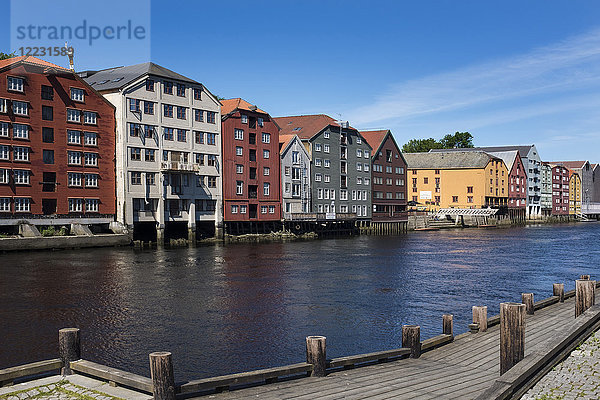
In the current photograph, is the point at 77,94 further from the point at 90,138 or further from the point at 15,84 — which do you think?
the point at 15,84

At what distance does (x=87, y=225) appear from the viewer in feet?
237

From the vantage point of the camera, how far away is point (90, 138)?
74.4 meters

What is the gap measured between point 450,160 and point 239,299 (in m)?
127

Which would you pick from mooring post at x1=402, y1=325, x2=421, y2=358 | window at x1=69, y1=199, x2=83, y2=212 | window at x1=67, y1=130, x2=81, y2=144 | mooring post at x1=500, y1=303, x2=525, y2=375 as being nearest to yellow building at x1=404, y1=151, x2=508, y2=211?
window at x1=67, y1=130, x2=81, y2=144

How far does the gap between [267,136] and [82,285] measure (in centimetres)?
5992

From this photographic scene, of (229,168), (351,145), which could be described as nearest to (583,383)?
(229,168)

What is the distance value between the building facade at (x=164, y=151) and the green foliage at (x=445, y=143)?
4643 inches

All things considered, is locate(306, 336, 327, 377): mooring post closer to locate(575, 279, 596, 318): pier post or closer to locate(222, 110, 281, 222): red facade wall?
locate(575, 279, 596, 318): pier post

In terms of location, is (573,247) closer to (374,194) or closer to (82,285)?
(374,194)

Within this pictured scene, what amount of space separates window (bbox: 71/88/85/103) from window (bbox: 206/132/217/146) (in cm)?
1911

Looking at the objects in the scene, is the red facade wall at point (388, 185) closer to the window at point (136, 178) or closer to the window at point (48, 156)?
the window at point (136, 178)

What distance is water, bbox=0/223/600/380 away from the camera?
21422 millimetres

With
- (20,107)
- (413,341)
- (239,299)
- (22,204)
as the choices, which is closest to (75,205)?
(22,204)

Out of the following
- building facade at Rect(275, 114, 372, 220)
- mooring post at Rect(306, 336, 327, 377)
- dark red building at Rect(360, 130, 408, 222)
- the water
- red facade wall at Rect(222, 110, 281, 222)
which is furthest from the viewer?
dark red building at Rect(360, 130, 408, 222)
